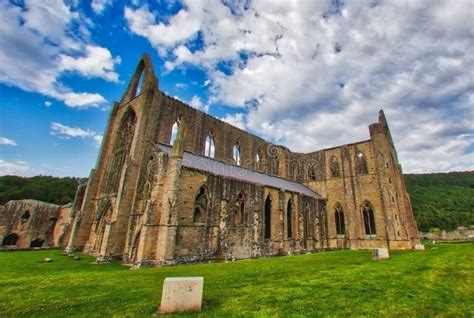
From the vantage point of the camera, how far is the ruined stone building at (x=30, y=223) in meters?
30.0

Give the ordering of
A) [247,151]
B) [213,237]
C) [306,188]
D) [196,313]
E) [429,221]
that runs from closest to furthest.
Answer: [196,313]
[213,237]
[247,151]
[306,188]
[429,221]

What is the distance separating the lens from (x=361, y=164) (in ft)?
96.4

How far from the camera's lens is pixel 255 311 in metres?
4.88

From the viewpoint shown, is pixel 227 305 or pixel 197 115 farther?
pixel 197 115

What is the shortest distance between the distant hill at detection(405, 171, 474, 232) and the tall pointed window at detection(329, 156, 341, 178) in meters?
42.2

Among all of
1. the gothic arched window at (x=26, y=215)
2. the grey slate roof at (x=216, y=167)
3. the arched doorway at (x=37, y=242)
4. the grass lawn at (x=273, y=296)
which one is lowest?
the arched doorway at (x=37, y=242)

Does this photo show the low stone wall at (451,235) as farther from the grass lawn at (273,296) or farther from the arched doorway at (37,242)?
the arched doorway at (37,242)

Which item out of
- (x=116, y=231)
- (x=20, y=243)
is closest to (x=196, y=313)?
(x=116, y=231)

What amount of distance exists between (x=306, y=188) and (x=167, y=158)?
2191cm

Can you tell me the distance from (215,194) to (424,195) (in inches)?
3247

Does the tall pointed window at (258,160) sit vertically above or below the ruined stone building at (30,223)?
above

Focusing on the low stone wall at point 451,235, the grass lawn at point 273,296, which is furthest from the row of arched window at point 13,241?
the low stone wall at point 451,235

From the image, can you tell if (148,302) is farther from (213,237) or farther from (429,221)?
(429,221)

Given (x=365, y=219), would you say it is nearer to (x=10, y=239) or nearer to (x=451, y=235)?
(x=451, y=235)
